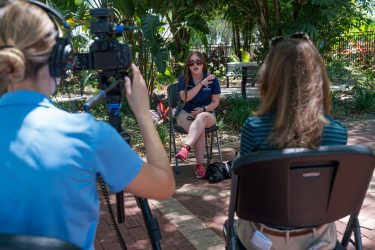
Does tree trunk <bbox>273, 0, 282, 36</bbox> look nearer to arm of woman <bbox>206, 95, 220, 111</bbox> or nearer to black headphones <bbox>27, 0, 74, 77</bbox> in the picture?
arm of woman <bbox>206, 95, 220, 111</bbox>

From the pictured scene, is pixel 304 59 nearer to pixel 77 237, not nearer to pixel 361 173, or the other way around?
pixel 361 173

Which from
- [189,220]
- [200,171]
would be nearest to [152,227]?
[189,220]

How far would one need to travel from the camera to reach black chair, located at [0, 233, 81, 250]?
1.01m

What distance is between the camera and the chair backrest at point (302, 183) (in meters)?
1.77

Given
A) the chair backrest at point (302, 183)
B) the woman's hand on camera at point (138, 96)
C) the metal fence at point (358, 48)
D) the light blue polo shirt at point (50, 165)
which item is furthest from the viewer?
the metal fence at point (358, 48)

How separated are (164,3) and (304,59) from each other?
6898 mm

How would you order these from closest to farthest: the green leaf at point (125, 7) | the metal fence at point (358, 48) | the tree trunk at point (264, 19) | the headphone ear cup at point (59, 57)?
the headphone ear cup at point (59, 57), the green leaf at point (125, 7), the tree trunk at point (264, 19), the metal fence at point (358, 48)

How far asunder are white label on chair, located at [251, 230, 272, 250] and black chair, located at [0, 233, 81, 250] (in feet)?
3.94

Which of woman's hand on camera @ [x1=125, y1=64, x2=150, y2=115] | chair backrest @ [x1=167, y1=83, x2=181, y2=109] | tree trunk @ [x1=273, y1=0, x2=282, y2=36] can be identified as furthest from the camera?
tree trunk @ [x1=273, y1=0, x2=282, y2=36]

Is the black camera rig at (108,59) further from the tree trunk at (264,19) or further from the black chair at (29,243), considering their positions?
the tree trunk at (264,19)

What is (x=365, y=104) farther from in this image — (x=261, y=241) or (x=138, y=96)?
(x=138, y=96)

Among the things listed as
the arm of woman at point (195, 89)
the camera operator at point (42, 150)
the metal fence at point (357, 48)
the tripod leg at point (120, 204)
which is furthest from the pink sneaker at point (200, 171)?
the metal fence at point (357, 48)

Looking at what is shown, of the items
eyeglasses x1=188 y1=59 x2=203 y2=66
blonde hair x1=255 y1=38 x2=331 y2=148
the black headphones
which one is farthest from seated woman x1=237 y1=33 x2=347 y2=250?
eyeglasses x1=188 y1=59 x2=203 y2=66

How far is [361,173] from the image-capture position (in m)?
1.90
